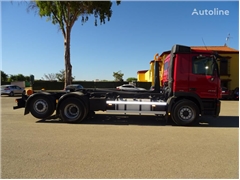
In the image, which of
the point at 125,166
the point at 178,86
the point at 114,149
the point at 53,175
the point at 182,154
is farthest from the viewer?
the point at 178,86

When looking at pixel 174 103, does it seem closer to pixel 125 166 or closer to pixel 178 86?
pixel 178 86

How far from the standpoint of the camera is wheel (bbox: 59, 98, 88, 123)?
7.72 meters

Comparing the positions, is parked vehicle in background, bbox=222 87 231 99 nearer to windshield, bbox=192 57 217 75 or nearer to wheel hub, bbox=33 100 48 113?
windshield, bbox=192 57 217 75

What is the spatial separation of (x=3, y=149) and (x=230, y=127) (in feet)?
23.8

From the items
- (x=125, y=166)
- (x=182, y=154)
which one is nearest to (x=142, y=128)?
(x=182, y=154)

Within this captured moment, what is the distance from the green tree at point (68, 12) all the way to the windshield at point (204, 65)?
1484 centimetres

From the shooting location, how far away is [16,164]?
148 inches

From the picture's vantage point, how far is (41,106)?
810 cm

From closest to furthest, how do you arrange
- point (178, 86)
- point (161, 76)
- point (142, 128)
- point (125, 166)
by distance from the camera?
point (125, 166)
point (142, 128)
point (178, 86)
point (161, 76)

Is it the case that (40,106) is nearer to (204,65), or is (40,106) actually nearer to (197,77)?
(197,77)

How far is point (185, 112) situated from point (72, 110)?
4343 mm

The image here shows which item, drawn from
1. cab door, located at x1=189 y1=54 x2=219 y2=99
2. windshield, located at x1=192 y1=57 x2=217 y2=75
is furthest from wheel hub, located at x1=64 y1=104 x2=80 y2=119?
windshield, located at x1=192 y1=57 x2=217 y2=75

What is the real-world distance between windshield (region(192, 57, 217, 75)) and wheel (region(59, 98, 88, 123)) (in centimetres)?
444

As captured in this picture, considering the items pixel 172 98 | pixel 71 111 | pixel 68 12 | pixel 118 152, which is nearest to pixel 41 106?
pixel 71 111
